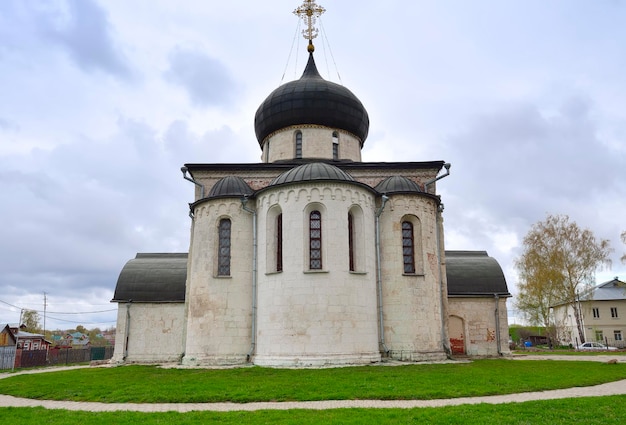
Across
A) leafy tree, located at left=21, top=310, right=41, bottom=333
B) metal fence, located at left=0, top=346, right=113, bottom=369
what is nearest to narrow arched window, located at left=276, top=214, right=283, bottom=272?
metal fence, located at left=0, top=346, right=113, bottom=369

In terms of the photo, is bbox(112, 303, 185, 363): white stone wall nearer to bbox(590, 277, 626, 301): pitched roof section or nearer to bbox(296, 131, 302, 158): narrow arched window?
bbox(296, 131, 302, 158): narrow arched window

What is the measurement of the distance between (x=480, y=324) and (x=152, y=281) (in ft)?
53.7

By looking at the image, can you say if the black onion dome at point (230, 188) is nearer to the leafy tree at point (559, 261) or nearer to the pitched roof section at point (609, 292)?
the leafy tree at point (559, 261)

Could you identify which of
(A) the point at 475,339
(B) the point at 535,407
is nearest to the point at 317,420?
(B) the point at 535,407

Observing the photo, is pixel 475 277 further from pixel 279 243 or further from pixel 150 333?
pixel 150 333

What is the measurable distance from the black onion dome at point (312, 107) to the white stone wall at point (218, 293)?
21.2ft

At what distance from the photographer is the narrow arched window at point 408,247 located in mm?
19638

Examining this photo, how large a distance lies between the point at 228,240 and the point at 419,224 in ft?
25.7

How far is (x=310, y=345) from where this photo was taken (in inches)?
651

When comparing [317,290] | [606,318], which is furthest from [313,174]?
[606,318]

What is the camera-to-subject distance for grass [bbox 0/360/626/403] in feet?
34.8

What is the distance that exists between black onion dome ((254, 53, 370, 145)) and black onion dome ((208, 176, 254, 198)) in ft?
16.5

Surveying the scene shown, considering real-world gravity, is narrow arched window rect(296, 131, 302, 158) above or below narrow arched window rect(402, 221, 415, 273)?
above

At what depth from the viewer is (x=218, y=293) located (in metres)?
19.0
